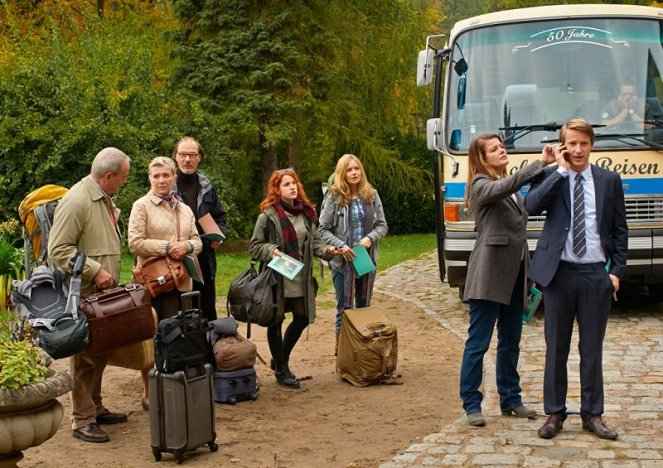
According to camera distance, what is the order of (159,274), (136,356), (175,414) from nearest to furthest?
(175,414) < (136,356) < (159,274)

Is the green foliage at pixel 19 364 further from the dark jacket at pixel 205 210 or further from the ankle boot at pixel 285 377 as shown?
the ankle boot at pixel 285 377

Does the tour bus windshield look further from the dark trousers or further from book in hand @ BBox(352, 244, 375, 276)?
the dark trousers

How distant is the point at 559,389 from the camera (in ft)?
22.4

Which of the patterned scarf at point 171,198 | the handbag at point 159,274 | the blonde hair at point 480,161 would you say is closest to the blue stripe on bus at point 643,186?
the blonde hair at point 480,161

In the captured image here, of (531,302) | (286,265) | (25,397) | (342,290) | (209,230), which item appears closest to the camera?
(25,397)

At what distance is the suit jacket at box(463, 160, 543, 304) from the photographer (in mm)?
6973

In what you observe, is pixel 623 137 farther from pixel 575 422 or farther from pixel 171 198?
pixel 171 198

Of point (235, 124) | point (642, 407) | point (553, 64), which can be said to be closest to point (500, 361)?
point (642, 407)

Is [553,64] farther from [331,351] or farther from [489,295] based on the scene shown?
[489,295]

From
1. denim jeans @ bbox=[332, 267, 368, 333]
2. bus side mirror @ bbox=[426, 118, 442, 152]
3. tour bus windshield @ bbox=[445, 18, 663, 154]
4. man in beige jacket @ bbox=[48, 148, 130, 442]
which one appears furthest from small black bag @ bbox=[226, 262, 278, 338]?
tour bus windshield @ bbox=[445, 18, 663, 154]

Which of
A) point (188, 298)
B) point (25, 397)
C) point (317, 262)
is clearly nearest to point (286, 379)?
point (188, 298)

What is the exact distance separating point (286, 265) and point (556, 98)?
A: 4547mm

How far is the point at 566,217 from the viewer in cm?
670

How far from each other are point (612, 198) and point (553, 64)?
17.4 feet
